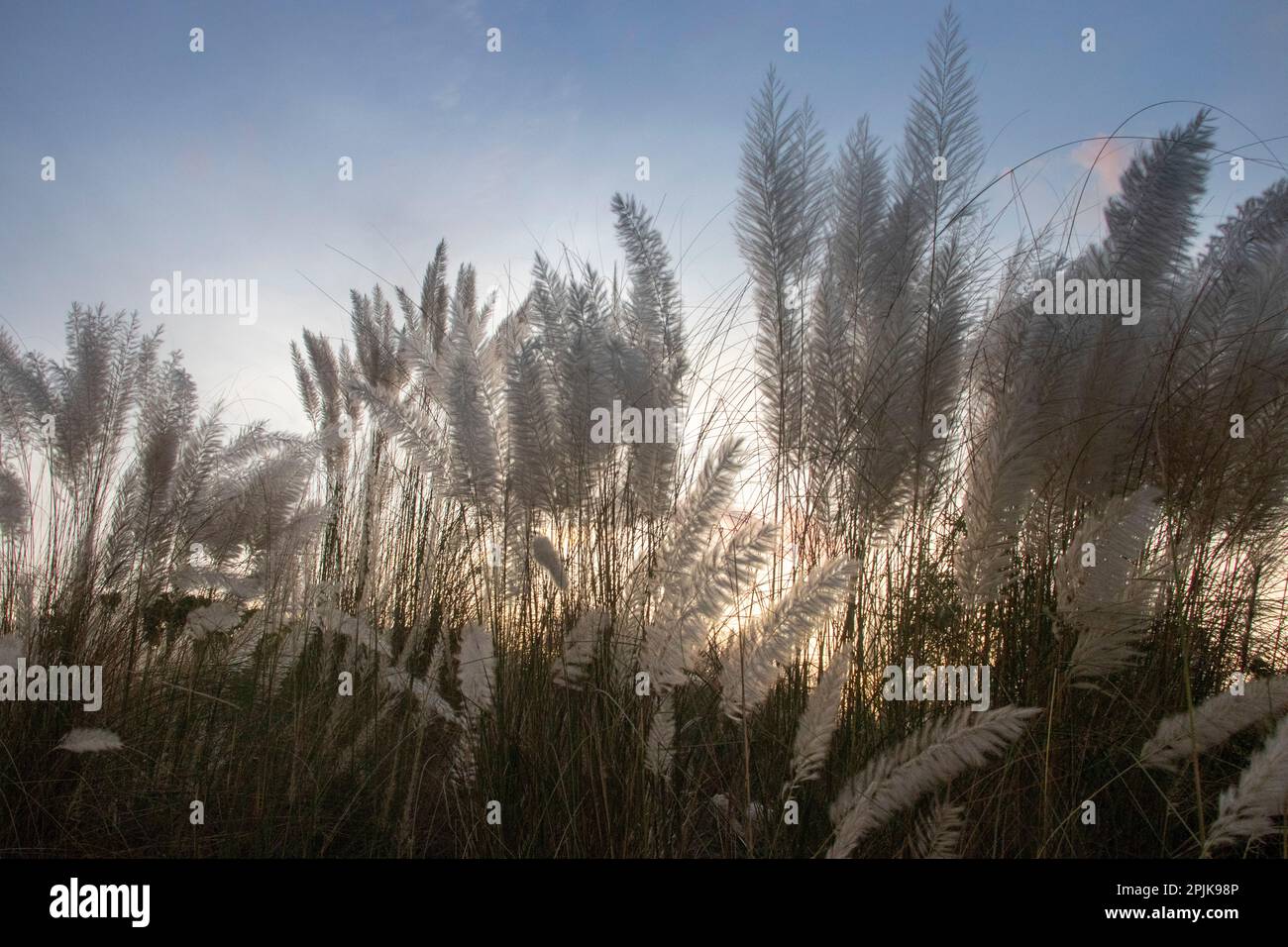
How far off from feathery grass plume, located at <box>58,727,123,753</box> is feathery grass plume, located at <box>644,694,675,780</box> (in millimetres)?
1258

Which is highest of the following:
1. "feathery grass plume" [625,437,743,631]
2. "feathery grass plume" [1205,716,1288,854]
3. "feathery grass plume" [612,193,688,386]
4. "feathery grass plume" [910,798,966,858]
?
"feathery grass plume" [612,193,688,386]

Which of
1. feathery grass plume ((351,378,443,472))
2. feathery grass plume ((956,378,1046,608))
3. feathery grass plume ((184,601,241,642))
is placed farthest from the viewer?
feathery grass plume ((184,601,241,642))

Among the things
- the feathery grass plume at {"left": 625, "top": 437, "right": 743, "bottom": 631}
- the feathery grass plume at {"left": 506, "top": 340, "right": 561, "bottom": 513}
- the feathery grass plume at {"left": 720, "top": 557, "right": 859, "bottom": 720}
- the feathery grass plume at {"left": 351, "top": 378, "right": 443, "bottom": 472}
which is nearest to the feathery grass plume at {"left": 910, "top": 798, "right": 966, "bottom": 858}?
the feathery grass plume at {"left": 720, "top": 557, "right": 859, "bottom": 720}

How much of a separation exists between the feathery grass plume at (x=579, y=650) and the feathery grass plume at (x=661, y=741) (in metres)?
0.21

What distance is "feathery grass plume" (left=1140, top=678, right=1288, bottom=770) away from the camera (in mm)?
1570

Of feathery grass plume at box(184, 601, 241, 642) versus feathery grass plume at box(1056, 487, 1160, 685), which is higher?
feathery grass plume at box(1056, 487, 1160, 685)

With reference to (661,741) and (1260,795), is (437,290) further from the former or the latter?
(1260,795)

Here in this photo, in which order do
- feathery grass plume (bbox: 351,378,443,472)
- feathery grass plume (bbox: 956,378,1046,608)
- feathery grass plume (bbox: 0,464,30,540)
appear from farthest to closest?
feathery grass plume (bbox: 0,464,30,540) < feathery grass plume (bbox: 351,378,443,472) < feathery grass plume (bbox: 956,378,1046,608)

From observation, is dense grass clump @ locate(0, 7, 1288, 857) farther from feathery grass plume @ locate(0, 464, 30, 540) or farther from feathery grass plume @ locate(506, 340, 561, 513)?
feathery grass plume @ locate(0, 464, 30, 540)

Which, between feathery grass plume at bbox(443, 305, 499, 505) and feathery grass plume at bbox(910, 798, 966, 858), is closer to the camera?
feathery grass plume at bbox(910, 798, 966, 858)

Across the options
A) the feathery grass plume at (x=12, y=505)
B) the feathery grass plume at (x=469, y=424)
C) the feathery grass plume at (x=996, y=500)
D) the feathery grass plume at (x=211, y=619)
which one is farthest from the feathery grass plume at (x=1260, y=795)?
the feathery grass plume at (x=12, y=505)

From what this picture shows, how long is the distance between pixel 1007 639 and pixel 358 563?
2.49m

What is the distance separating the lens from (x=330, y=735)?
206 cm
